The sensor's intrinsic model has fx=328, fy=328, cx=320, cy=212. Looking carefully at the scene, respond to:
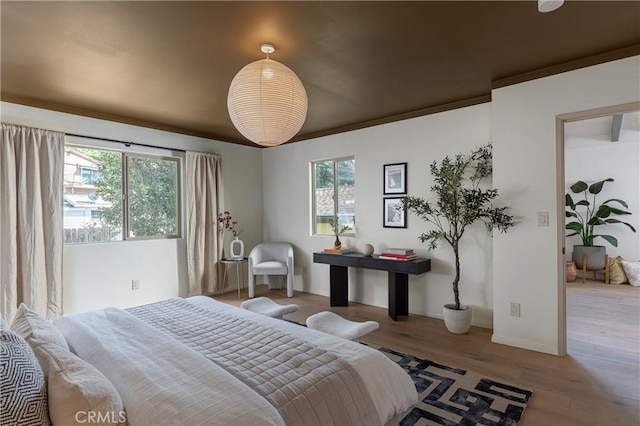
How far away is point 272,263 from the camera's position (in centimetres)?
489

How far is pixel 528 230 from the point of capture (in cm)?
295

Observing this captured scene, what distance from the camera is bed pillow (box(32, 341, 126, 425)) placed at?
37.8 inches

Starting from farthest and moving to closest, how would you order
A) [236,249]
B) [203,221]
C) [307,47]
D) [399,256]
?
[236,249]
[203,221]
[399,256]
[307,47]

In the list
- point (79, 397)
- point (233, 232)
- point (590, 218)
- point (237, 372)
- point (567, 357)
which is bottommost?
point (567, 357)

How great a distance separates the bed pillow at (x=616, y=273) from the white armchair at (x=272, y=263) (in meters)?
5.26

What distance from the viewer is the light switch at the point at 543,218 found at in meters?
2.84

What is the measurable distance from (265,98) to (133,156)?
305 centimetres

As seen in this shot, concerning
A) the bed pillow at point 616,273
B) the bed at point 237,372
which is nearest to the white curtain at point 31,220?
the bed at point 237,372

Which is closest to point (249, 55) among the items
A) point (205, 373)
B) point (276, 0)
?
point (276, 0)

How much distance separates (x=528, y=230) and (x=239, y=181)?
4105 mm

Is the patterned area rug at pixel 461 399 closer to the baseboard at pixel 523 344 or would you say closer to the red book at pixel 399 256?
the baseboard at pixel 523 344

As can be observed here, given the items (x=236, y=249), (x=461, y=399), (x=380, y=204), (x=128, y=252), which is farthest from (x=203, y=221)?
(x=461, y=399)

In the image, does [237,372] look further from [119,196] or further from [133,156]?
[133,156]

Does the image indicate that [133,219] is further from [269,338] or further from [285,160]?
[269,338]
